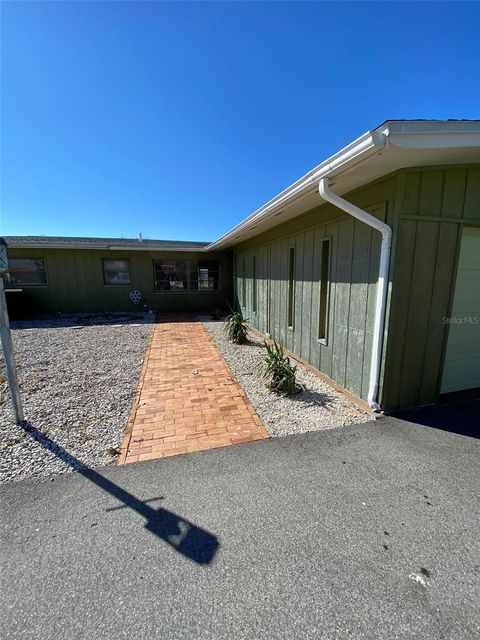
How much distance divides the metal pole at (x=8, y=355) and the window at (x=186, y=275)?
30.1 ft

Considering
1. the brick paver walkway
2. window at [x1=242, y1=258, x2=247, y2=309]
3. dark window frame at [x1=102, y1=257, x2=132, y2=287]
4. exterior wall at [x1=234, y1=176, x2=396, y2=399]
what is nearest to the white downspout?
exterior wall at [x1=234, y1=176, x2=396, y2=399]

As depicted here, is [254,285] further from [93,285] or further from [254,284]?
[93,285]

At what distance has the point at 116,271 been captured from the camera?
11.4 meters

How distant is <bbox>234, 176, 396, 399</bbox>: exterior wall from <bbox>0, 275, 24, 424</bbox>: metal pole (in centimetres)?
395

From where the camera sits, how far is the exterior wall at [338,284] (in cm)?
336

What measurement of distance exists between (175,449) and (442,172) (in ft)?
13.3

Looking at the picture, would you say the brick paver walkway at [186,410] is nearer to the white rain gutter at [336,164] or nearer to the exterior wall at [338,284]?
the exterior wall at [338,284]

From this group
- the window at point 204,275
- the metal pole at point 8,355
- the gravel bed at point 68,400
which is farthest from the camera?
the window at point 204,275

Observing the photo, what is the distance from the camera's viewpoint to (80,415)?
10.7 ft

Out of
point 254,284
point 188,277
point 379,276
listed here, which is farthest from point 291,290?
point 188,277

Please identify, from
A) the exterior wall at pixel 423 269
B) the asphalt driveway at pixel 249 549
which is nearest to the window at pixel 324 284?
the exterior wall at pixel 423 269

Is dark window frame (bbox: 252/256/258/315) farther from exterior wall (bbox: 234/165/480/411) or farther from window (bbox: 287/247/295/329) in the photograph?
exterior wall (bbox: 234/165/480/411)

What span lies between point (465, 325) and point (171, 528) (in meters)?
4.20

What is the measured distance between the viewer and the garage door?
3420 millimetres
